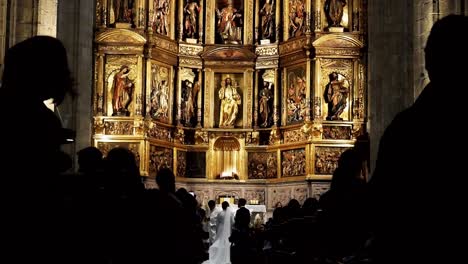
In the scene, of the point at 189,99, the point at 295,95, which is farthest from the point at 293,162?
the point at 189,99

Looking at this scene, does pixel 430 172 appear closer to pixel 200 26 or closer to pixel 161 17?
pixel 161 17

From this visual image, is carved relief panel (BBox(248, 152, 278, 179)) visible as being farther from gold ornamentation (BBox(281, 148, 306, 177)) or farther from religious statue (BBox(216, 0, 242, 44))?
religious statue (BBox(216, 0, 242, 44))

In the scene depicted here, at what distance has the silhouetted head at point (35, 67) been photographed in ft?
9.53

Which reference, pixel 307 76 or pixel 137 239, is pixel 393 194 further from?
pixel 307 76

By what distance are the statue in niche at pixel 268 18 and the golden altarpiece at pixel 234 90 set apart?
3 cm

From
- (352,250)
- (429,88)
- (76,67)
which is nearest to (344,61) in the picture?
(76,67)

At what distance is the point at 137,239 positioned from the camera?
4777mm

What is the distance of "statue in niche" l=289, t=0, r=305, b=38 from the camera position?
24.3m

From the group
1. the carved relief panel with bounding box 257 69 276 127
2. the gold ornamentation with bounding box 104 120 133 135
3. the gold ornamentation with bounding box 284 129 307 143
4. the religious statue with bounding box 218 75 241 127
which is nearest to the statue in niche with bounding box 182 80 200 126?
the religious statue with bounding box 218 75 241 127

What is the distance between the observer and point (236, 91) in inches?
1000

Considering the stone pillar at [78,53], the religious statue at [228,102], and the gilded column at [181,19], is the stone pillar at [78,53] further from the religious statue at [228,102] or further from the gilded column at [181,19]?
the religious statue at [228,102]

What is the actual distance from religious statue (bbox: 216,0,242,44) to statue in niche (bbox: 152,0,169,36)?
5.60 feet

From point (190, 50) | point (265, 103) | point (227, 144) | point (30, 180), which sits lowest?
point (30, 180)

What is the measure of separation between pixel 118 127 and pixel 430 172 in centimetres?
2096
